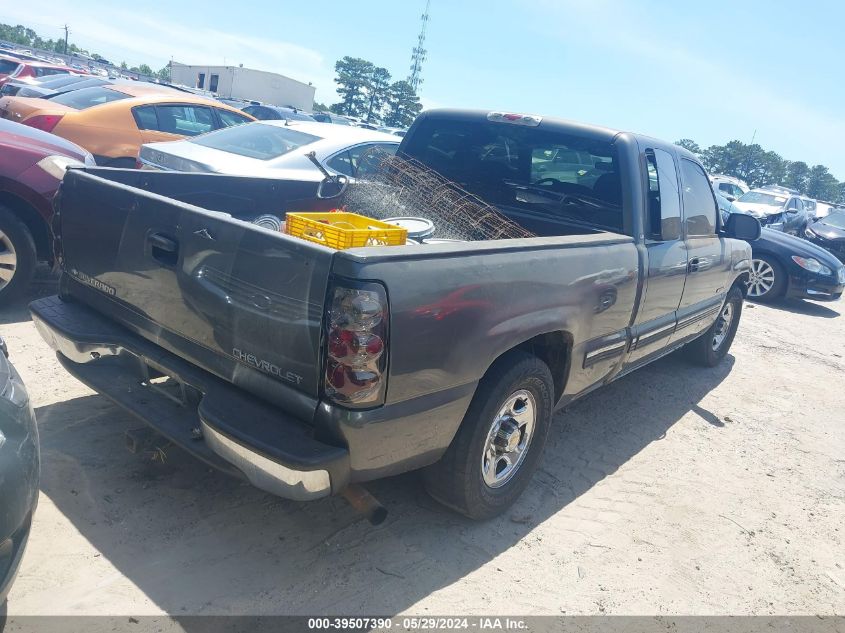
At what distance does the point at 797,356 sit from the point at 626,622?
20.1 ft

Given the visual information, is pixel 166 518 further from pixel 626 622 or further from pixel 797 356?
pixel 797 356

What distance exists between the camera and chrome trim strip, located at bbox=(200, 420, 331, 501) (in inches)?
93.8

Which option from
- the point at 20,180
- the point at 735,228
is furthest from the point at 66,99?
the point at 735,228

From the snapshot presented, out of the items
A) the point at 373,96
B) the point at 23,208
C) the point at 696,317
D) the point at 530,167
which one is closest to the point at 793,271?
the point at 696,317

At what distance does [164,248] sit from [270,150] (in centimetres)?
437

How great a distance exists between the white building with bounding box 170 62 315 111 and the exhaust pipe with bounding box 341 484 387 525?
179ft

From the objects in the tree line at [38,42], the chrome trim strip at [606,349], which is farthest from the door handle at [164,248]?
the tree line at [38,42]

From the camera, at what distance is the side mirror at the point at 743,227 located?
5582mm

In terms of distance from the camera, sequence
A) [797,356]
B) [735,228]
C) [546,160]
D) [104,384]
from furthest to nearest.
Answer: [797,356] → [735,228] → [546,160] → [104,384]

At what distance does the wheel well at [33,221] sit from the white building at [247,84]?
5120 centimetres

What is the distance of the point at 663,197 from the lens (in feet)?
14.6

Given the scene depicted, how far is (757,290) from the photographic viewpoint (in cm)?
1079

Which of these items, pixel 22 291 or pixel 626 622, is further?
pixel 22 291

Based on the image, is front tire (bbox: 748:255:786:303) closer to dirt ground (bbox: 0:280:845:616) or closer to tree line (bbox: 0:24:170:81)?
dirt ground (bbox: 0:280:845:616)
